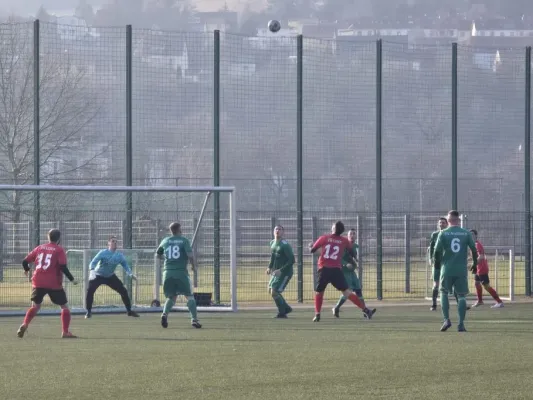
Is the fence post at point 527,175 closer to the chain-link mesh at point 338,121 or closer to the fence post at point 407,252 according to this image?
the fence post at point 407,252

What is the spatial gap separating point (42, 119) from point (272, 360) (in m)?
15.6

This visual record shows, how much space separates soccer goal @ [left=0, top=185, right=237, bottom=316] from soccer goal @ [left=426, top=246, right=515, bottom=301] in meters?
5.30

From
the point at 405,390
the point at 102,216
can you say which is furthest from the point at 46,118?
the point at 405,390

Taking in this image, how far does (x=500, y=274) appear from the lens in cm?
3416

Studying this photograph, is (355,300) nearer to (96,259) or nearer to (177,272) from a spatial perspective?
(177,272)

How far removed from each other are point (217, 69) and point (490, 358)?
15.3 metres

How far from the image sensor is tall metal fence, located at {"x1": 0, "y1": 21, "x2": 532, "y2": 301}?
1061 inches

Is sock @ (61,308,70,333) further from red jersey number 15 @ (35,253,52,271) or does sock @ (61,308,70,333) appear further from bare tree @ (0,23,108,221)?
bare tree @ (0,23,108,221)

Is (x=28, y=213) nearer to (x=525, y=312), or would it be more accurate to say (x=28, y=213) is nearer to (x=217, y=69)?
(x=217, y=69)

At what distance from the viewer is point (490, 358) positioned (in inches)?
535

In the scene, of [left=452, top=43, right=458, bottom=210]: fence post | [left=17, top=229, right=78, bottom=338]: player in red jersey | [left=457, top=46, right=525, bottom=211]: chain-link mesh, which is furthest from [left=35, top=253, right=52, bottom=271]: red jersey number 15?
[left=457, top=46, right=525, bottom=211]: chain-link mesh

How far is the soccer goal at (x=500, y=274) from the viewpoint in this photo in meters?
27.0

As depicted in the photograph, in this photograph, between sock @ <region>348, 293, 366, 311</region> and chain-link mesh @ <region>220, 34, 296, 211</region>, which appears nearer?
sock @ <region>348, 293, 366, 311</region>

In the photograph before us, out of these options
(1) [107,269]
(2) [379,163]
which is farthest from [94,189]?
(2) [379,163]
